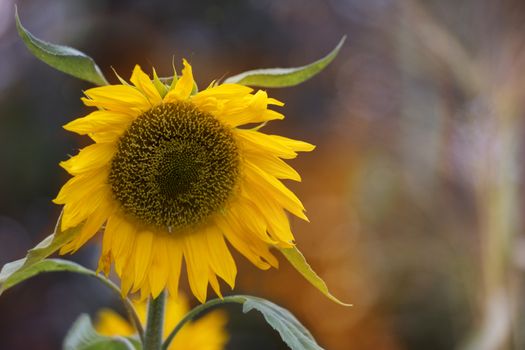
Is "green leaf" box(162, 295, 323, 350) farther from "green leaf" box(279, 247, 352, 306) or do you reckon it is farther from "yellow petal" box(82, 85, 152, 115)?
"yellow petal" box(82, 85, 152, 115)

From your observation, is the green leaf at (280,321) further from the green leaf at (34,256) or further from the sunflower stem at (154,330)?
the green leaf at (34,256)

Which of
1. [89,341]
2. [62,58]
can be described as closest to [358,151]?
[89,341]

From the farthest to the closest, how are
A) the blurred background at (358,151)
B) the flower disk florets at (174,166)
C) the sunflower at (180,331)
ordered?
1. the blurred background at (358,151)
2. the sunflower at (180,331)
3. the flower disk florets at (174,166)

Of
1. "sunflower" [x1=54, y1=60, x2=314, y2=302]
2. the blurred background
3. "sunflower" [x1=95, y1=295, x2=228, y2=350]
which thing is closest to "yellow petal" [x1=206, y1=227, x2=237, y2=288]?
"sunflower" [x1=54, y1=60, x2=314, y2=302]

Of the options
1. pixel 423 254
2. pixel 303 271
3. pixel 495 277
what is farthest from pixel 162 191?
pixel 423 254

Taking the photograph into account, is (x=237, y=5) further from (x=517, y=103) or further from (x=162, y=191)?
Result: (x=162, y=191)

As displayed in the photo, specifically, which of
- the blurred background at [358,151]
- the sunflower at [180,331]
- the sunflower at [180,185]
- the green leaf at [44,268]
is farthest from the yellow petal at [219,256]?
the blurred background at [358,151]

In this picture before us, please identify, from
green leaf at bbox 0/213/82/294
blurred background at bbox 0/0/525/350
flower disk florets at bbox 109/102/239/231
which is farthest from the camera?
blurred background at bbox 0/0/525/350
